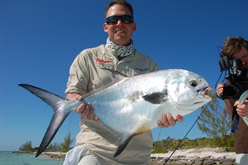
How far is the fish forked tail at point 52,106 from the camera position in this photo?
2.13 m

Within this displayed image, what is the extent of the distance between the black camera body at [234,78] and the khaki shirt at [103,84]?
1232mm

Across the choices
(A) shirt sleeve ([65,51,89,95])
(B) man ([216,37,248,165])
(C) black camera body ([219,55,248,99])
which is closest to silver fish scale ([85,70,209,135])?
(A) shirt sleeve ([65,51,89,95])

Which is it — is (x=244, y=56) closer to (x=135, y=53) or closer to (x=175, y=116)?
(x=135, y=53)

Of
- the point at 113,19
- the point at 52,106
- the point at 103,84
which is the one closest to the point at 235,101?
the point at 103,84

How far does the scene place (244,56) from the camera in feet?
12.6

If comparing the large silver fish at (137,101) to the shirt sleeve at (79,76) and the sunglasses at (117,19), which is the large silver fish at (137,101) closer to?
the shirt sleeve at (79,76)

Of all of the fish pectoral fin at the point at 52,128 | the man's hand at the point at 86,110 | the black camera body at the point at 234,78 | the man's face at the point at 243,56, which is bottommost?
the fish pectoral fin at the point at 52,128

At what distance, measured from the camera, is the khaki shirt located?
97.7 inches

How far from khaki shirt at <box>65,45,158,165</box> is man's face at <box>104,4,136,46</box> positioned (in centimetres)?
21

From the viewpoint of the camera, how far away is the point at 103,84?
2762 mm

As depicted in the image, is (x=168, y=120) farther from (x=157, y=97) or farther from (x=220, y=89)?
(x=220, y=89)

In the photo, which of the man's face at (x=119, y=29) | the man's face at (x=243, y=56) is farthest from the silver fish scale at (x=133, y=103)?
the man's face at (x=243, y=56)

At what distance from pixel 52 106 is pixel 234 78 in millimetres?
2896

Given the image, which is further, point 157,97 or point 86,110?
point 86,110
